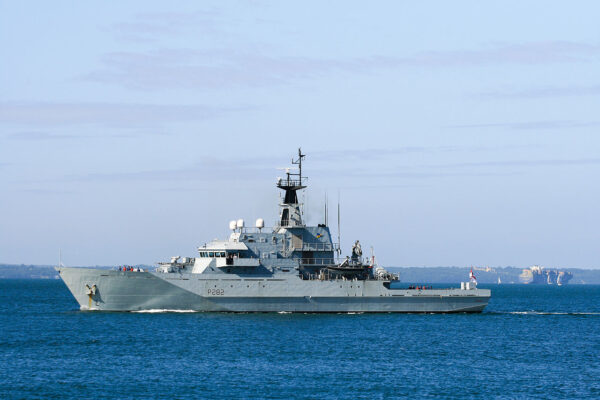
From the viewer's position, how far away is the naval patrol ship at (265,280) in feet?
174

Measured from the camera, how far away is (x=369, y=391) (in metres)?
31.4

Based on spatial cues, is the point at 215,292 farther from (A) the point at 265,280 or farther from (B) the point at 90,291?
(B) the point at 90,291

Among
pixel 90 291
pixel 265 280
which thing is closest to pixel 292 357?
pixel 265 280

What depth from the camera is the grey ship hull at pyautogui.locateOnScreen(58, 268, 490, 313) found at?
174ft

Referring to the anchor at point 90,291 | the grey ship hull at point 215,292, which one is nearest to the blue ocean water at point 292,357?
the grey ship hull at point 215,292

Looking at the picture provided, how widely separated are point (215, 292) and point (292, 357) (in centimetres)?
1561

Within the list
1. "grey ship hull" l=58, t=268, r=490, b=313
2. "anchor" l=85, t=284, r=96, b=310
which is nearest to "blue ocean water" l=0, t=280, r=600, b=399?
"grey ship hull" l=58, t=268, r=490, b=313

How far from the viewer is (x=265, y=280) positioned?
53750mm

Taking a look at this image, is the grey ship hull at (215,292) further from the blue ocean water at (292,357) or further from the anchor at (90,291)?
the blue ocean water at (292,357)

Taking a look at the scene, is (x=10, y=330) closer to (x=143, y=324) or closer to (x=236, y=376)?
(x=143, y=324)

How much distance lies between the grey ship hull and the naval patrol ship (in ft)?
0.21

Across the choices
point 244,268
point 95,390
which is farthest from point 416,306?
point 95,390

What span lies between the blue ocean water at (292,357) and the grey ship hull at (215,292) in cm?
97

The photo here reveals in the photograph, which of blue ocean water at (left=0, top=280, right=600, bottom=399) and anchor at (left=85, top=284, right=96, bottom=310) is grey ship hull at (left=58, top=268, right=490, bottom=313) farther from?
blue ocean water at (left=0, top=280, right=600, bottom=399)
